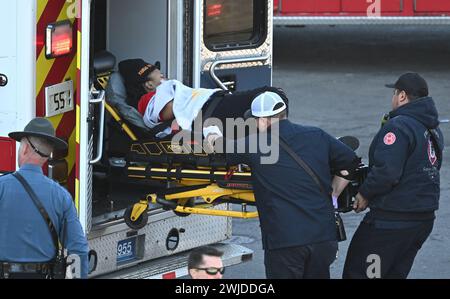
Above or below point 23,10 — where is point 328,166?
below

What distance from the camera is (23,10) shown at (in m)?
6.41

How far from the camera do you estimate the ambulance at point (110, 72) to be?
649 cm

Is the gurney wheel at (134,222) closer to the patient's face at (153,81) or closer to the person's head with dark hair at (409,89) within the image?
the patient's face at (153,81)

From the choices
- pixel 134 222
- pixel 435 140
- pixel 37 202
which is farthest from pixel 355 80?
pixel 37 202

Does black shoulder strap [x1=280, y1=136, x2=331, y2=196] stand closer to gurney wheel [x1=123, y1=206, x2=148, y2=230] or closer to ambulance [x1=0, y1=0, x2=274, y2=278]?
ambulance [x1=0, y1=0, x2=274, y2=278]

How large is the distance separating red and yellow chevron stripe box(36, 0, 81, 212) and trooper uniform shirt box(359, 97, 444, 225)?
5.52 ft

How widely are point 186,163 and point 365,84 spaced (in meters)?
9.46

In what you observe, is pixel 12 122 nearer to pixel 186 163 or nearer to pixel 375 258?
pixel 186 163

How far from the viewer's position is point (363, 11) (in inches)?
666

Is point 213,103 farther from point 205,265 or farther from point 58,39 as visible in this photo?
point 205,265

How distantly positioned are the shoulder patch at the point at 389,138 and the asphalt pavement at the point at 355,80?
218 centimetres
